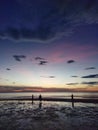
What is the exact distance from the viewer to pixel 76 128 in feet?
54.3

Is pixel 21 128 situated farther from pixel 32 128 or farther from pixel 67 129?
pixel 67 129

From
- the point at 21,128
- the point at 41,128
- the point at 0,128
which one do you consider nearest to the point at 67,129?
the point at 41,128

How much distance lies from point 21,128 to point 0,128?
2238mm

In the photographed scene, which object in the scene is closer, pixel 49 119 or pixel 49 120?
pixel 49 120

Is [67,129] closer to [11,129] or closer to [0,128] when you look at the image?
[11,129]

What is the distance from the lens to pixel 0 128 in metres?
16.3

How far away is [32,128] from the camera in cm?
1675

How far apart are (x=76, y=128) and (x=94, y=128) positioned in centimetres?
194

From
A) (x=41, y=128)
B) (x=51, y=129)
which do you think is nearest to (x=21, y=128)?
(x=41, y=128)

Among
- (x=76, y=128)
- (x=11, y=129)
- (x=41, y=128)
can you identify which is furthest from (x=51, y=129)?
(x=11, y=129)

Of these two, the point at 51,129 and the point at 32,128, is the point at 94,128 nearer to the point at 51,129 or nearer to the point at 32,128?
the point at 51,129

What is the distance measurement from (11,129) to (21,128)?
1.16 meters

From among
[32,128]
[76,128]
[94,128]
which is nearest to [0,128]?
[32,128]

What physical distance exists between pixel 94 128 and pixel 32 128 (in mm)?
6793
